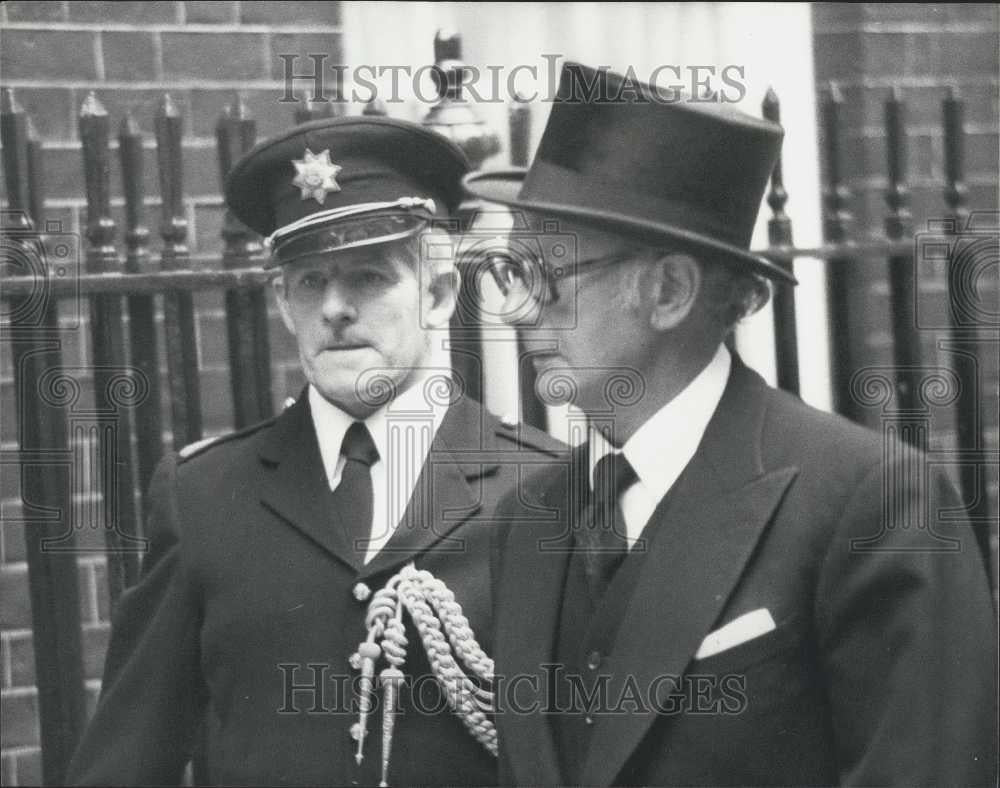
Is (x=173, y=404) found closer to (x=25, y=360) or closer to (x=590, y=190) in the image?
(x=25, y=360)

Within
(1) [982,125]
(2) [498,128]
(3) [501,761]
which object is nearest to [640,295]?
(3) [501,761]

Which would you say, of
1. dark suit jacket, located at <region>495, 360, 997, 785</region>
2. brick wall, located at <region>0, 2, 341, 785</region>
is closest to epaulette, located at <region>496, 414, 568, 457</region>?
dark suit jacket, located at <region>495, 360, 997, 785</region>

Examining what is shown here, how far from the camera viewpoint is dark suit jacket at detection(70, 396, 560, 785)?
3.38 m

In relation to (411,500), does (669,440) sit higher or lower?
higher

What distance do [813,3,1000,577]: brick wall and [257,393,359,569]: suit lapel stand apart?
104 inches

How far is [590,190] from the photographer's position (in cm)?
291

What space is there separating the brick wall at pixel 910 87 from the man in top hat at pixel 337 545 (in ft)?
8.02

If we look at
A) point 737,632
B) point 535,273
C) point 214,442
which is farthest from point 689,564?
point 214,442

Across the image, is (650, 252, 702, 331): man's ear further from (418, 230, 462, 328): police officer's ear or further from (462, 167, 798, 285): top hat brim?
(418, 230, 462, 328): police officer's ear

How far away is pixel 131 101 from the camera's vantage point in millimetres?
5051

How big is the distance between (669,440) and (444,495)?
73cm

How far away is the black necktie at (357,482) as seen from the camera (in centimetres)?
344

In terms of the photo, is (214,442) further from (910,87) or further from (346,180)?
(910,87)

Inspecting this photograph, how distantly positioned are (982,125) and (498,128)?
169 cm
